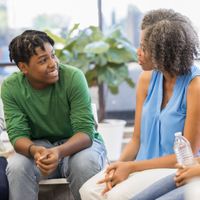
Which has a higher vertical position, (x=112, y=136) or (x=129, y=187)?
(x=129, y=187)

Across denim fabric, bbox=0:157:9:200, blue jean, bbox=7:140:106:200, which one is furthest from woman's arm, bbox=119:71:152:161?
denim fabric, bbox=0:157:9:200

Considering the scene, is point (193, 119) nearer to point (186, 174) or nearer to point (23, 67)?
point (186, 174)

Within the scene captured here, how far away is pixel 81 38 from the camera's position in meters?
3.94

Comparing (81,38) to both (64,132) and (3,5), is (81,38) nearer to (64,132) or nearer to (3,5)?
(3,5)

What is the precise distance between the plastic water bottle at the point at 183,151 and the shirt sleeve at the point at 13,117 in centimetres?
89

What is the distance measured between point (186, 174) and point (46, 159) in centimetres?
77

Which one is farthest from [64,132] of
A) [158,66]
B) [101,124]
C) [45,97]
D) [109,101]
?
[109,101]

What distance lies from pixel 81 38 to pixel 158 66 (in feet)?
5.91

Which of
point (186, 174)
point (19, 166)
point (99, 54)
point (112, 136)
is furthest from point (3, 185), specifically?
point (99, 54)

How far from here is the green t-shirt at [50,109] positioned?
2605 millimetres

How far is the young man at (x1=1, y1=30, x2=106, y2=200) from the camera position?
8.11 ft

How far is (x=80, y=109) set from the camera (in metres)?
2.59

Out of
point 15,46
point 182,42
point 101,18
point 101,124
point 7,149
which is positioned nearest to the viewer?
point 182,42

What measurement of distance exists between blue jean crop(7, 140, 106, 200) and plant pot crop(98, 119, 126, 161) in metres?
1.32
